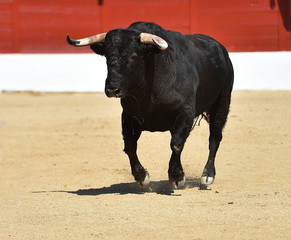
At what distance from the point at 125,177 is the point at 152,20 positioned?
815 cm

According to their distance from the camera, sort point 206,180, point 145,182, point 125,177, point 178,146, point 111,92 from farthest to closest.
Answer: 1. point 125,177
2. point 206,180
3. point 145,182
4. point 178,146
5. point 111,92

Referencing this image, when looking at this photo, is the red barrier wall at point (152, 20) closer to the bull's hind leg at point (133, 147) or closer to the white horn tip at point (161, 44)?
the bull's hind leg at point (133, 147)

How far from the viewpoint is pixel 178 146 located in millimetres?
6492

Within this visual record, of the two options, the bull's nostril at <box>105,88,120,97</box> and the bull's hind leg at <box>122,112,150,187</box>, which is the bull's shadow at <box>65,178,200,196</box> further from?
the bull's nostril at <box>105,88,120,97</box>

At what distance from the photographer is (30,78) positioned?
48.0 ft

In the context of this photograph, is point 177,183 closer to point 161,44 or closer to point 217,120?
point 161,44

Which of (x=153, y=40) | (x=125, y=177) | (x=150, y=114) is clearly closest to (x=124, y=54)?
(x=153, y=40)

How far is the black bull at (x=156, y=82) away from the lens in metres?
Answer: 6.11

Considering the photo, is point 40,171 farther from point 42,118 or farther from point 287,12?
point 287,12

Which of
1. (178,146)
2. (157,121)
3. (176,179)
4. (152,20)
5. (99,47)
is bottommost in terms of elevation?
(152,20)

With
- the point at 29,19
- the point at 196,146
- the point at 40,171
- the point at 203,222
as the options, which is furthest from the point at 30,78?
the point at 203,222

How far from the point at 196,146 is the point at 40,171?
2.14 metres

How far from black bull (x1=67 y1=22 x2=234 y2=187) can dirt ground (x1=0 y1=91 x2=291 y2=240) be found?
40 cm

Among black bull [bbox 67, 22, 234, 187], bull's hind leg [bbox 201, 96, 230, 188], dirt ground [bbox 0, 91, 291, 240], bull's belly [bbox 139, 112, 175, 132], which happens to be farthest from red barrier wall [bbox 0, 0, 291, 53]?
bull's belly [bbox 139, 112, 175, 132]
